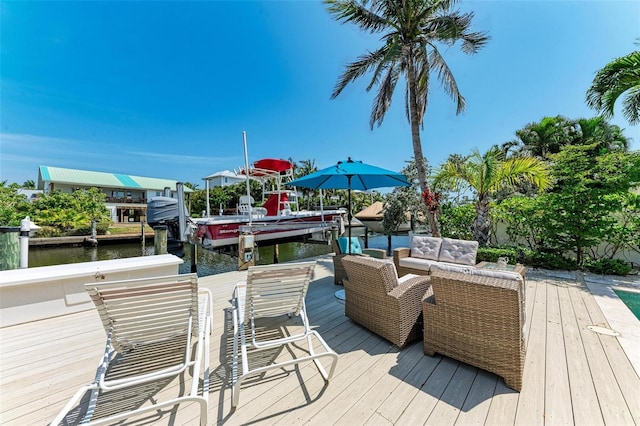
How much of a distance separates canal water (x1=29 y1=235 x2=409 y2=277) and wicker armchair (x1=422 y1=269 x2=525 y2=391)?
981 centimetres

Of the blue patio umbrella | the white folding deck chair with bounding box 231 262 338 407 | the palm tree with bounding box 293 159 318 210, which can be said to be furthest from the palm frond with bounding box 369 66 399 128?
the palm tree with bounding box 293 159 318 210

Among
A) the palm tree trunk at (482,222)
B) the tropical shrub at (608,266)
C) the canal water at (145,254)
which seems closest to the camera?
the tropical shrub at (608,266)

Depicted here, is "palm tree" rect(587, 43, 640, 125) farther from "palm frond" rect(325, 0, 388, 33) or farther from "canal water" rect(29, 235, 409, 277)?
"canal water" rect(29, 235, 409, 277)

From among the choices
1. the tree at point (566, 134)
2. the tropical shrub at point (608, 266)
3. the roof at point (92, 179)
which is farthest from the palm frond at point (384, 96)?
the roof at point (92, 179)

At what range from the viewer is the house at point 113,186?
25750 mm

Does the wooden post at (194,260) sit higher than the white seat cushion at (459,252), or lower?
lower

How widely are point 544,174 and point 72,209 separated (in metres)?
25.3

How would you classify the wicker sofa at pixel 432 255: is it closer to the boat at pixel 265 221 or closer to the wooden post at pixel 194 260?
the boat at pixel 265 221

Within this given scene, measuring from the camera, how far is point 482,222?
6.64 metres

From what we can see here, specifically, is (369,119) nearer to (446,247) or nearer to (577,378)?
(446,247)

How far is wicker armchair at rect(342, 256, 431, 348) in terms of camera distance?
101 inches

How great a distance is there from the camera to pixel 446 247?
489cm

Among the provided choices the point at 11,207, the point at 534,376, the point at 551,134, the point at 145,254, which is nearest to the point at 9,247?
the point at 534,376

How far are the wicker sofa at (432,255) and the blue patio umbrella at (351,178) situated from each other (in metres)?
1.19
